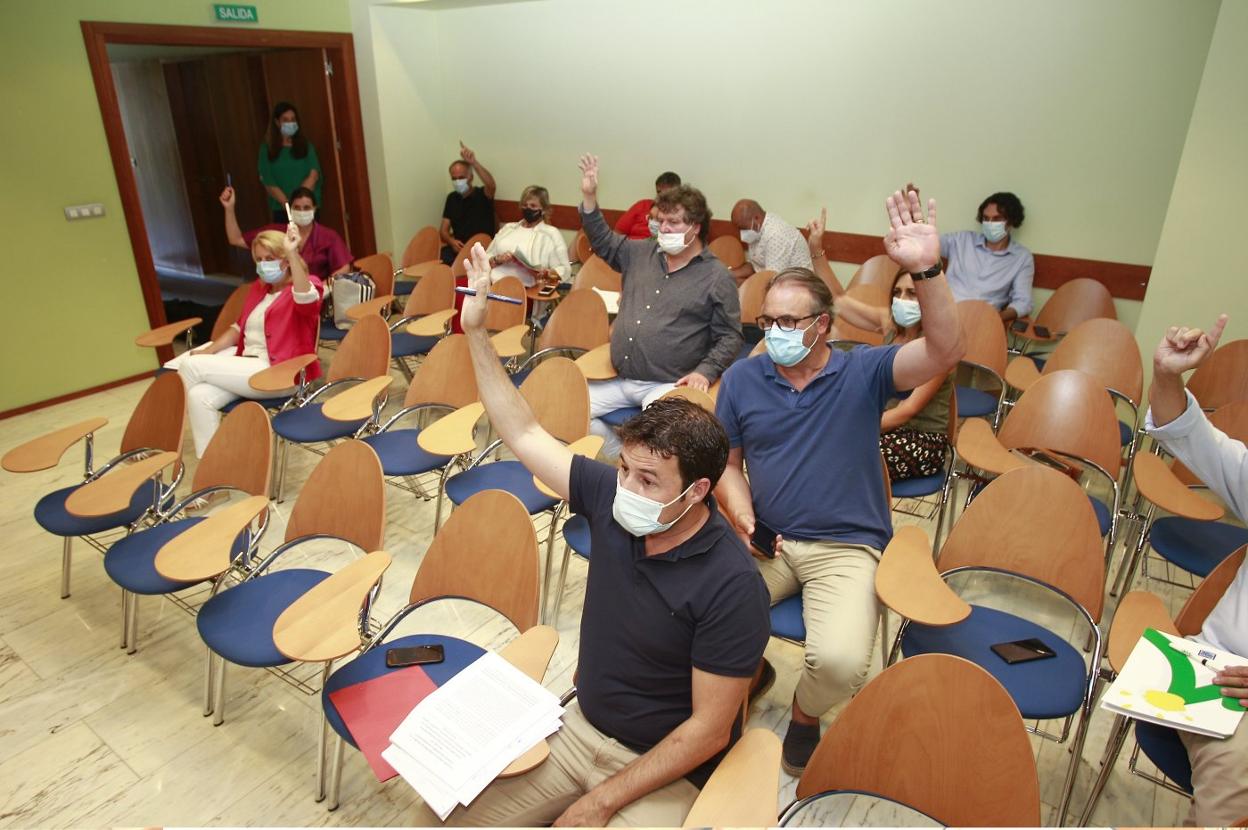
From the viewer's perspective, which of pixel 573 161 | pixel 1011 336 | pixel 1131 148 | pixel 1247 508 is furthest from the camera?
pixel 573 161

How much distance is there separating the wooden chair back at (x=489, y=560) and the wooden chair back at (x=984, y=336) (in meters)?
2.61

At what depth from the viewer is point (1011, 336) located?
464cm

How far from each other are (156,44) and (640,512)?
17.5 ft

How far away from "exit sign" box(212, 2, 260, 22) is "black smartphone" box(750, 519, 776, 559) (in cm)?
530

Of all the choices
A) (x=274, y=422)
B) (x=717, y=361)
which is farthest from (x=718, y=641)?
(x=274, y=422)

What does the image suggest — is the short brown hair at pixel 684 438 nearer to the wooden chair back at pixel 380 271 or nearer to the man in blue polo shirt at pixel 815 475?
the man in blue polo shirt at pixel 815 475

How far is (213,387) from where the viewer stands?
12.7ft

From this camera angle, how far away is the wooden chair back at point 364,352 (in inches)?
149

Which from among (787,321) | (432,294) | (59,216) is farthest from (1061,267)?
(59,216)

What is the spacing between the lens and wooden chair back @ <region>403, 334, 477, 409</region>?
3.49m

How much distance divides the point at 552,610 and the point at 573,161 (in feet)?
14.5

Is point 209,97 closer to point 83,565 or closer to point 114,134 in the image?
point 114,134

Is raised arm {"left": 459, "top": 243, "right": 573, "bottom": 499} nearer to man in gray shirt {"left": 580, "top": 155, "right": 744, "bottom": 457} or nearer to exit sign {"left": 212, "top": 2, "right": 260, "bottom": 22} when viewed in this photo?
man in gray shirt {"left": 580, "top": 155, "right": 744, "bottom": 457}

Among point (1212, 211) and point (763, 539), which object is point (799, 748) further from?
point (1212, 211)
